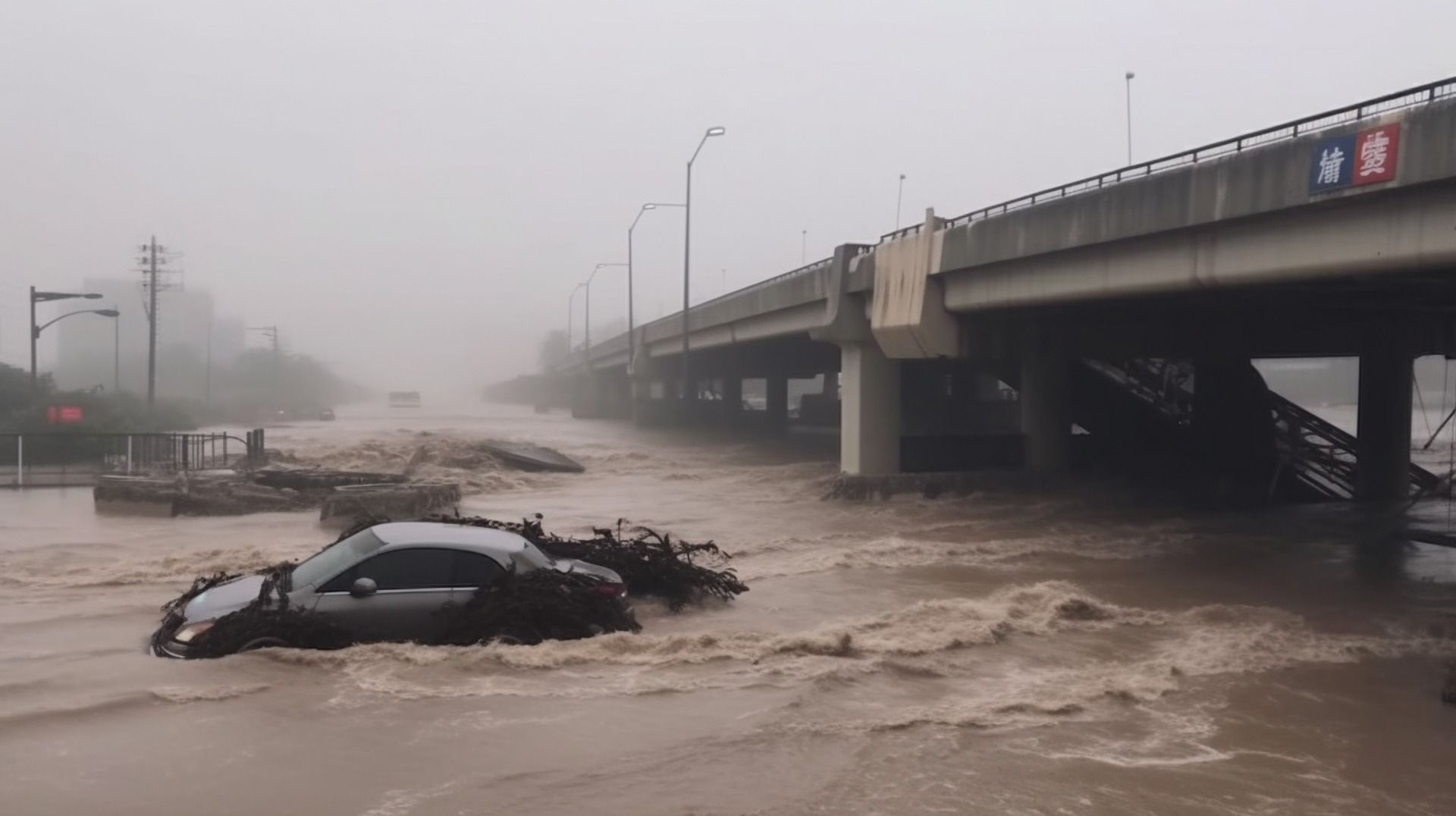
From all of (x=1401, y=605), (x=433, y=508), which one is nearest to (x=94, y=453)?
(x=433, y=508)

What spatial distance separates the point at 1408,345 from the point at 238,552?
25.7 m

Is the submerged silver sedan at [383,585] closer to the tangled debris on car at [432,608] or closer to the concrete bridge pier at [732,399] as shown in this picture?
the tangled debris on car at [432,608]

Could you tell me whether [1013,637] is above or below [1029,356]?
below

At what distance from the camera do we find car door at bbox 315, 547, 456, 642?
10195 millimetres

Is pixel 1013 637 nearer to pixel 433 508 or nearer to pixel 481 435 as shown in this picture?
pixel 433 508

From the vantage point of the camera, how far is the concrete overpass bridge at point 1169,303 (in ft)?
47.2

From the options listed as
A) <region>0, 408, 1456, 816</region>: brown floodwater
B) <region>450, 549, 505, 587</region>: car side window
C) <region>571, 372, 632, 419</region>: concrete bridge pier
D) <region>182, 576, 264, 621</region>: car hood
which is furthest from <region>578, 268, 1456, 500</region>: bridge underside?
<region>571, 372, 632, 419</region>: concrete bridge pier

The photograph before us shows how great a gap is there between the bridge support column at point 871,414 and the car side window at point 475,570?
19.5 metres

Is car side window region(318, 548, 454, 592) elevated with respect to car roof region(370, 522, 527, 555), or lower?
lower

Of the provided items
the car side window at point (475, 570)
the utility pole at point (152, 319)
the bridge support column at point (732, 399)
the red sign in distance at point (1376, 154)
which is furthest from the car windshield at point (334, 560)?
the bridge support column at point (732, 399)

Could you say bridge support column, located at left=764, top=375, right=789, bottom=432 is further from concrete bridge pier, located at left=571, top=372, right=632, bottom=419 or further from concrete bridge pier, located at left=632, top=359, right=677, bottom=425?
concrete bridge pier, located at left=571, top=372, right=632, bottom=419

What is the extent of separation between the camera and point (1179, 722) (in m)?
9.49

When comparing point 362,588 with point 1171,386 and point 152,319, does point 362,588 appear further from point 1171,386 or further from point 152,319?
point 152,319

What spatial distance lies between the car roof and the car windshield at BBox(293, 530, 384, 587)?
104 millimetres
